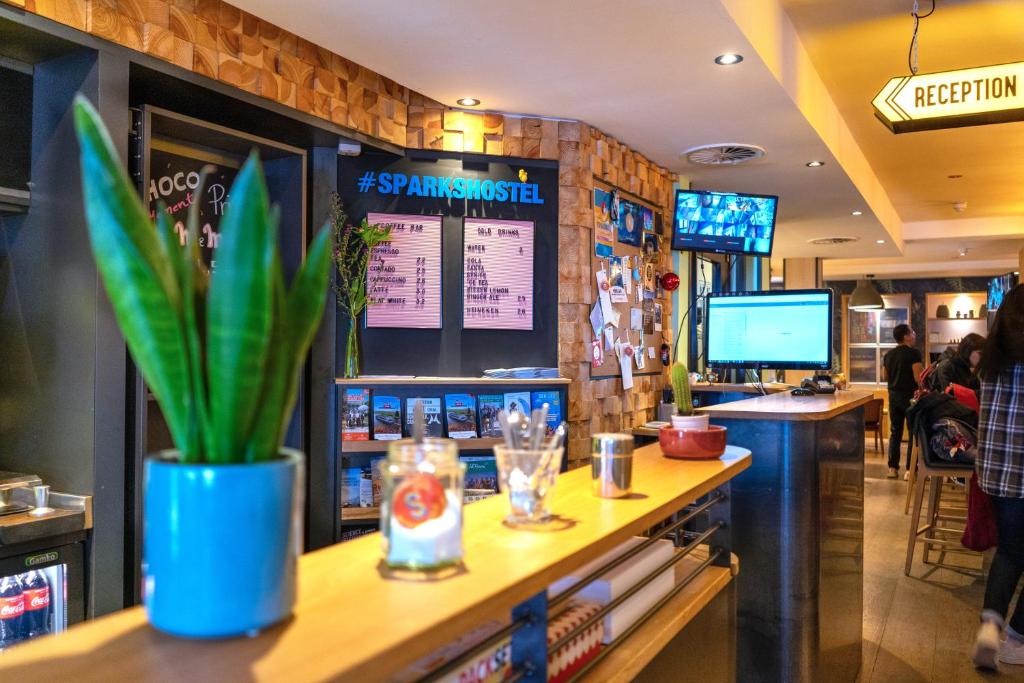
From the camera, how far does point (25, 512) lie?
8.48ft

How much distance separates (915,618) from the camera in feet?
13.1

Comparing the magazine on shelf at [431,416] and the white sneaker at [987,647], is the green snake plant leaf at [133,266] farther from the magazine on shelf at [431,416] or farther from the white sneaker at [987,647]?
the white sneaker at [987,647]

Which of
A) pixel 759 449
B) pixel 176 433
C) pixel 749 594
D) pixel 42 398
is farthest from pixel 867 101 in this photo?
pixel 176 433

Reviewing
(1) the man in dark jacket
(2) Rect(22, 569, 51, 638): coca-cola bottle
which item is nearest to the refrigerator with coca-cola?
(2) Rect(22, 569, 51, 638): coca-cola bottle

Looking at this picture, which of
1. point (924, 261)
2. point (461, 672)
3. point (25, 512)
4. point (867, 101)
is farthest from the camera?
point (924, 261)

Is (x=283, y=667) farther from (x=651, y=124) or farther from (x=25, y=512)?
(x=651, y=124)

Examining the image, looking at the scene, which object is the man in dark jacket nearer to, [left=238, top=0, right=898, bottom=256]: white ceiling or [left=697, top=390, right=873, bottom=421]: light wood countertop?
[left=238, top=0, right=898, bottom=256]: white ceiling

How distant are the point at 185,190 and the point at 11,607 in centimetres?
177

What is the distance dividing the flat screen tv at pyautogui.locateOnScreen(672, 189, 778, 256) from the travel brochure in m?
1.72

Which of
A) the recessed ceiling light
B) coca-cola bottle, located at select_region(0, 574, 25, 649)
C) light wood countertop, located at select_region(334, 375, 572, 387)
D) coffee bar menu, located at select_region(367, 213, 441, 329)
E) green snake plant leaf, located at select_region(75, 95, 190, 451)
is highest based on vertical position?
→ the recessed ceiling light

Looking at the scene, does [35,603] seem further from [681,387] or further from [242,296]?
[242,296]

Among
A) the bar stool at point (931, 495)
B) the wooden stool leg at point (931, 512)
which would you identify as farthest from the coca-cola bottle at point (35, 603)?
the wooden stool leg at point (931, 512)

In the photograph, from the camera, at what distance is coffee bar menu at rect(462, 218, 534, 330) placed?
4.39 metres

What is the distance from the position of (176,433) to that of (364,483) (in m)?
3.25
